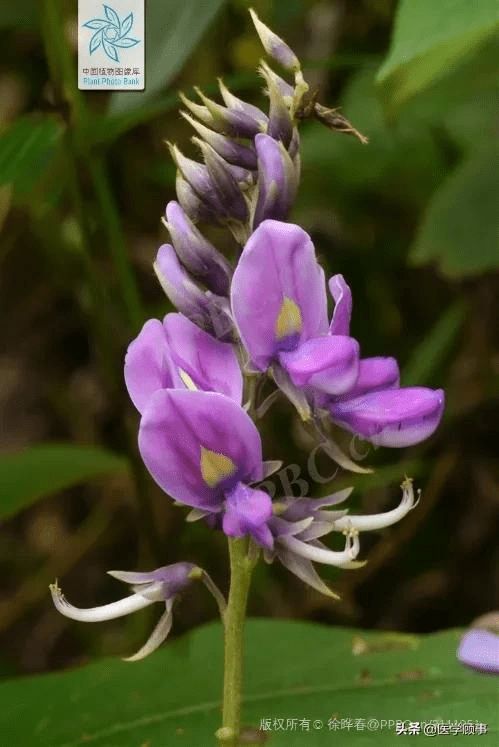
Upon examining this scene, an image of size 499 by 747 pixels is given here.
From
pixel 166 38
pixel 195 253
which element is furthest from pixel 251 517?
pixel 166 38

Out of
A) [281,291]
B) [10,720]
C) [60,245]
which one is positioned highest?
[281,291]

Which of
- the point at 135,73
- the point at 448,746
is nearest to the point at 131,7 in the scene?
the point at 135,73

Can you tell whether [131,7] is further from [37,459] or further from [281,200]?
[37,459]

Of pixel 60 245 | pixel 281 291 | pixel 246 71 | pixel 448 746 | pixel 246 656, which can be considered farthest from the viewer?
pixel 60 245

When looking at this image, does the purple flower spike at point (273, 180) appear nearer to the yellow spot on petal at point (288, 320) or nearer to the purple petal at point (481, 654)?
the yellow spot on petal at point (288, 320)

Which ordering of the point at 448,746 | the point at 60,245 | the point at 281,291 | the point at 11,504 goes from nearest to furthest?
the point at 281,291 < the point at 448,746 < the point at 11,504 < the point at 60,245

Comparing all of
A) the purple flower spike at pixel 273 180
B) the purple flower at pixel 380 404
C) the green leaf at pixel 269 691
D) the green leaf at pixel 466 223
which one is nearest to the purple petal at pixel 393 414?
the purple flower at pixel 380 404

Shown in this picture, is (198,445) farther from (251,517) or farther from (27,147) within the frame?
(27,147)
